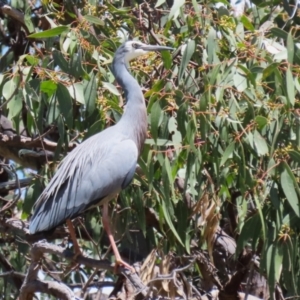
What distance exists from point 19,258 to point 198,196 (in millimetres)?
1672

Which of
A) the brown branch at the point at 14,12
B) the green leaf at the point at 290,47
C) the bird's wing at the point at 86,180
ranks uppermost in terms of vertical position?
the green leaf at the point at 290,47

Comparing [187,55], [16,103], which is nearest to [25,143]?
[16,103]

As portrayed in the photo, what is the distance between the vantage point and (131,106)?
360cm

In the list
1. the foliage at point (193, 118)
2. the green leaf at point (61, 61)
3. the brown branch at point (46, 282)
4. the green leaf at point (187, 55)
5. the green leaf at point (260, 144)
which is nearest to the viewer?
the brown branch at point (46, 282)


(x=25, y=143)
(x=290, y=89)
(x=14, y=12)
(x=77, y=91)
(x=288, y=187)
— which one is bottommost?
(x=25, y=143)

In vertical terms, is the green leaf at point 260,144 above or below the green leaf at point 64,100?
below

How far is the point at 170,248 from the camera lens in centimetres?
376

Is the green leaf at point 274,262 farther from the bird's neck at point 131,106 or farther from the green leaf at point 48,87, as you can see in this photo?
the green leaf at point 48,87

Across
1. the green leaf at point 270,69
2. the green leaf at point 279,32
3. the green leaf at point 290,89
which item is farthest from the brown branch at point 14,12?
the green leaf at point 290,89

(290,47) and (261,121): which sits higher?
(290,47)

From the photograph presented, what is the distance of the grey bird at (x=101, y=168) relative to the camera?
349cm

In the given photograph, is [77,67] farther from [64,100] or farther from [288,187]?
[288,187]

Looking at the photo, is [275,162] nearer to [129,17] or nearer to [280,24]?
[129,17]

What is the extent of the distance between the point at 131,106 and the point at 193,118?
18.1 inches
